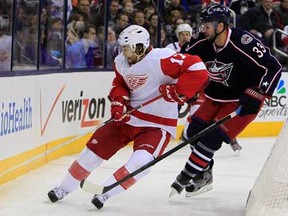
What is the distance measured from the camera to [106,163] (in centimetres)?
638

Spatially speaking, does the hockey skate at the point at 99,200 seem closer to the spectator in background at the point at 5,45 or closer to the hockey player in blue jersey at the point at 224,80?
the hockey player in blue jersey at the point at 224,80

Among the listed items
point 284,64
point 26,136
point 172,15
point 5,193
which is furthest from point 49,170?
point 284,64

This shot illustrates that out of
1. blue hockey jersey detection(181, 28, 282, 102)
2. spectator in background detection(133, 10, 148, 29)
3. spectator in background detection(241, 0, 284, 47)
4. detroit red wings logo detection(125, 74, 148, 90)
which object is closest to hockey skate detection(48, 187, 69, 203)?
detroit red wings logo detection(125, 74, 148, 90)

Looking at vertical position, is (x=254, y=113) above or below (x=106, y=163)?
above

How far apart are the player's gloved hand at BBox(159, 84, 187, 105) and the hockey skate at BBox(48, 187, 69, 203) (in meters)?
0.81

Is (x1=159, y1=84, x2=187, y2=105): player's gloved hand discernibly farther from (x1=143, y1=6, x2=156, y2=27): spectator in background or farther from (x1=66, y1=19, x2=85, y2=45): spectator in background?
(x1=143, y1=6, x2=156, y2=27): spectator in background

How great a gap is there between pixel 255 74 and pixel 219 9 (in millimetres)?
419

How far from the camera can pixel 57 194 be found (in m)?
4.65

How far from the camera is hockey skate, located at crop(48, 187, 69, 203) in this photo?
15.2 ft

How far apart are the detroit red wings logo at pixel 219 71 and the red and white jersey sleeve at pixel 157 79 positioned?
0.39 meters

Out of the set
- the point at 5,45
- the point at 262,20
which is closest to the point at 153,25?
the point at 262,20

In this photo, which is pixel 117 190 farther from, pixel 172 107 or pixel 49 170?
pixel 49 170

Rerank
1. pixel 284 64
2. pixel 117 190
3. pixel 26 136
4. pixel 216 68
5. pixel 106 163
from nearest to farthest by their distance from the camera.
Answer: pixel 117 190
pixel 216 68
pixel 26 136
pixel 106 163
pixel 284 64

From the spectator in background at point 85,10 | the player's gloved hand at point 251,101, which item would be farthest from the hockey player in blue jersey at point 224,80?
the spectator in background at point 85,10
